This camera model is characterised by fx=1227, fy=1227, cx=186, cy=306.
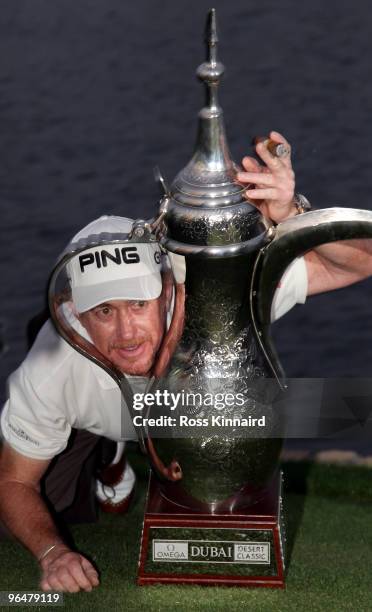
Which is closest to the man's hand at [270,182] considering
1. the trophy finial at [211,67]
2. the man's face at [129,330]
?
the trophy finial at [211,67]

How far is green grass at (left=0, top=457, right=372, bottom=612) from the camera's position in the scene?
192cm

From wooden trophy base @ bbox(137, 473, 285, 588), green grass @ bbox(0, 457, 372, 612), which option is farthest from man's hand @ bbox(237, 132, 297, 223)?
green grass @ bbox(0, 457, 372, 612)

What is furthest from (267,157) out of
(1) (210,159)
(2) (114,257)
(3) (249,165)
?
(2) (114,257)

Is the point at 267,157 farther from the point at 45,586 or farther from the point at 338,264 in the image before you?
the point at 45,586

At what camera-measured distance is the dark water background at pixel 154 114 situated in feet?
15.4

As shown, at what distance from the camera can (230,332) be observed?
1859 mm

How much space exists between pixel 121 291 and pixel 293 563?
0.54 metres

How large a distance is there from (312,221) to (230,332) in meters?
0.21

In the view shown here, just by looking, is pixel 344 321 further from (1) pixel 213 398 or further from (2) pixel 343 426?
(1) pixel 213 398

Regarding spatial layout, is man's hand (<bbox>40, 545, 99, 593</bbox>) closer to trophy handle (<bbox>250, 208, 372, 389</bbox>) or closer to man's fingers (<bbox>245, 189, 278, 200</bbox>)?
trophy handle (<bbox>250, 208, 372, 389</bbox>)

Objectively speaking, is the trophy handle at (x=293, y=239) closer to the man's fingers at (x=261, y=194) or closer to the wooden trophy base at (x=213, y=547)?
the man's fingers at (x=261, y=194)

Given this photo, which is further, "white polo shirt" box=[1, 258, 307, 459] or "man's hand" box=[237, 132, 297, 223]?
"white polo shirt" box=[1, 258, 307, 459]

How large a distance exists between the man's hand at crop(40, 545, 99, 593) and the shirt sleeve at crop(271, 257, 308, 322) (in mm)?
571

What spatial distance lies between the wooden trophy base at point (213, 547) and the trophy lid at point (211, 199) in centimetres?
44
